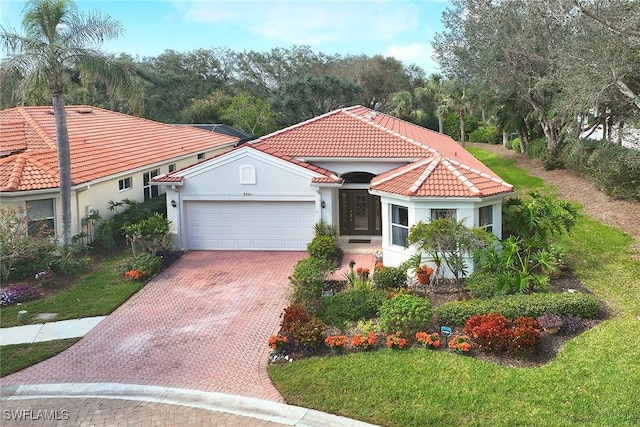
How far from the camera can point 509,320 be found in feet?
39.8

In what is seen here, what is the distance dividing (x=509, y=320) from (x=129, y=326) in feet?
29.3

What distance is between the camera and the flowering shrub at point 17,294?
14961 mm

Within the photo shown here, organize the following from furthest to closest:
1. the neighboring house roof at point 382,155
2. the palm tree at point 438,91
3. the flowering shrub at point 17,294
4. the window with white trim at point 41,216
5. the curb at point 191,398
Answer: the palm tree at point 438,91
the window with white trim at point 41,216
the neighboring house roof at point 382,155
the flowering shrub at point 17,294
the curb at point 191,398

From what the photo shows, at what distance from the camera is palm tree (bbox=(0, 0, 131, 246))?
16.4 metres

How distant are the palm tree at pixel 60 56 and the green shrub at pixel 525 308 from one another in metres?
12.5

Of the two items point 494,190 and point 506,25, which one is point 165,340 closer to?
point 494,190

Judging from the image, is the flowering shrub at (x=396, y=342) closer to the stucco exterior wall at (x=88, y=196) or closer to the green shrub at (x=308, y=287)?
the green shrub at (x=308, y=287)

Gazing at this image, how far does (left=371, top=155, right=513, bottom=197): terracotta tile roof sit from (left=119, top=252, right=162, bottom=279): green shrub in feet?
24.8

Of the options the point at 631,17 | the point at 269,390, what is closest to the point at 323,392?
the point at 269,390

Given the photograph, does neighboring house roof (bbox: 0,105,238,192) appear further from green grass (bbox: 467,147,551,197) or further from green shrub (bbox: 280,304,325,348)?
green grass (bbox: 467,147,551,197)

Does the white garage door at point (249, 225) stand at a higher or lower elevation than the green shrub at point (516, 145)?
lower

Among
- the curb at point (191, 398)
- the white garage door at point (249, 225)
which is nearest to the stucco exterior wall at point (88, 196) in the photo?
the white garage door at point (249, 225)

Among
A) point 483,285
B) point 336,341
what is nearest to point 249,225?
point 483,285

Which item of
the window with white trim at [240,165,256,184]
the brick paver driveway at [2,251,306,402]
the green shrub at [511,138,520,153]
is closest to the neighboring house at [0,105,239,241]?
the brick paver driveway at [2,251,306,402]
